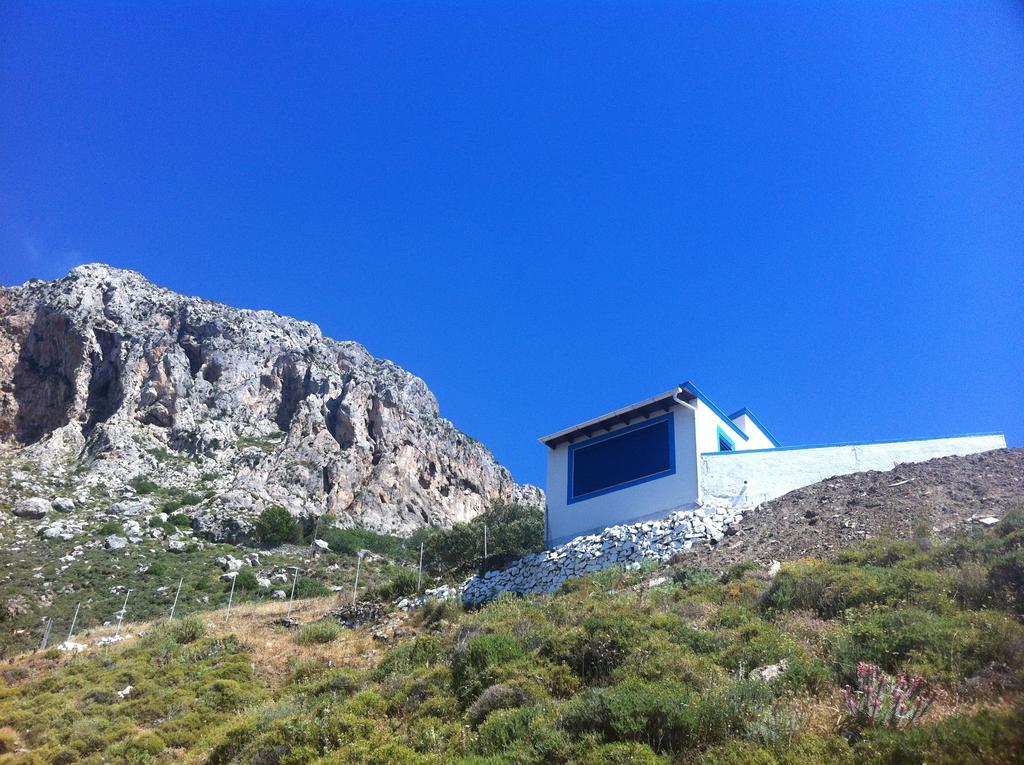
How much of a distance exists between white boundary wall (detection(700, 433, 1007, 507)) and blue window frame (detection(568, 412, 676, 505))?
1425 millimetres

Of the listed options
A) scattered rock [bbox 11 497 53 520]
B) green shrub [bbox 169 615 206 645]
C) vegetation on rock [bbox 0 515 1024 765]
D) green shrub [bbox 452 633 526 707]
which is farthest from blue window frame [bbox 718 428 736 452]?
scattered rock [bbox 11 497 53 520]

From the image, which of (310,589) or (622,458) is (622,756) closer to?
(622,458)

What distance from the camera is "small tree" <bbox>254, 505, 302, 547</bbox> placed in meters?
55.4

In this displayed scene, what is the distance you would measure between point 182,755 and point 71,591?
105 ft

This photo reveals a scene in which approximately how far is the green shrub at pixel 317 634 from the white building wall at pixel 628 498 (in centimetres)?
761

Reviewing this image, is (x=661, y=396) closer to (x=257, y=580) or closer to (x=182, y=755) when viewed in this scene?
(x=182, y=755)

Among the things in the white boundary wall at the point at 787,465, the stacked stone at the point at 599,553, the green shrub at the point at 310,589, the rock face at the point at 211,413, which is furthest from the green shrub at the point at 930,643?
the rock face at the point at 211,413

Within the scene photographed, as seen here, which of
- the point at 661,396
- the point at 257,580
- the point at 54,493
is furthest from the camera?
the point at 54,493

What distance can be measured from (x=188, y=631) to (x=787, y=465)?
19.7 m

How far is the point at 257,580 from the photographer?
44.2 m

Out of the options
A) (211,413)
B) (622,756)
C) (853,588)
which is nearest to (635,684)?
(622,756)

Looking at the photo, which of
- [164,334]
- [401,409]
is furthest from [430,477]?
[164,334]

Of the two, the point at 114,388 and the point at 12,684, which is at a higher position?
the point at 114,388

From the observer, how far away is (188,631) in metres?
23.5
